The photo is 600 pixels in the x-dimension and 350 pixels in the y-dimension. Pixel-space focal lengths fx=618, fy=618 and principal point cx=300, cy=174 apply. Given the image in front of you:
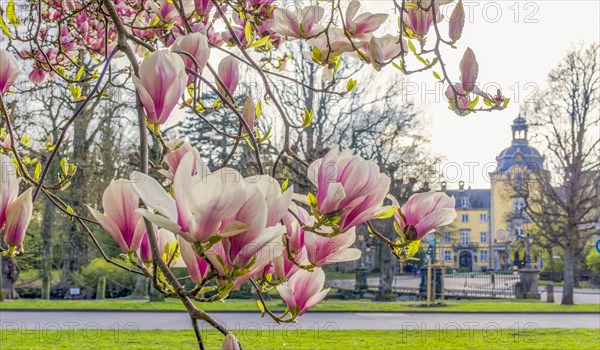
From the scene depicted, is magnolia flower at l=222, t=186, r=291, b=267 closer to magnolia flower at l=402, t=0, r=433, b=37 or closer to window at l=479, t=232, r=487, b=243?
magnolia flower at l=402, t=0, r=433, b=37

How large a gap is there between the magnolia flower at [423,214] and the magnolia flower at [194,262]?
15.9 inches

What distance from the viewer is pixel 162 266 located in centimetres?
87

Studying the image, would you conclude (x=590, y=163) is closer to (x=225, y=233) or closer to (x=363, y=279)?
(x=363, y=279)

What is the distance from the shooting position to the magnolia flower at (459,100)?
4.99ft

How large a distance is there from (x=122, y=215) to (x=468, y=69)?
88 cm

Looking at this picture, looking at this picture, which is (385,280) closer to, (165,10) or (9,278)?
(9,278)

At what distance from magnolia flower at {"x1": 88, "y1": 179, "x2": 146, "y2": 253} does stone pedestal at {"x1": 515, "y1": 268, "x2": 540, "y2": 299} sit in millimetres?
24924

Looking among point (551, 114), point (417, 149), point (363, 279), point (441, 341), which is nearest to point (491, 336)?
point (441, 341)

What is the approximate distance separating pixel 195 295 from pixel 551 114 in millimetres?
22105

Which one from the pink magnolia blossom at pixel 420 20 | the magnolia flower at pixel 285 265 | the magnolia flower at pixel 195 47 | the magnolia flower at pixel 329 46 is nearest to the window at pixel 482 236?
the pink magnolia blossom at pixel 420 20

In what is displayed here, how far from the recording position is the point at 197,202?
0.70 metres

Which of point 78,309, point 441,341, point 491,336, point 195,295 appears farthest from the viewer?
point 78,309

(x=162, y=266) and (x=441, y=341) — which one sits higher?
(x=162, y=266)

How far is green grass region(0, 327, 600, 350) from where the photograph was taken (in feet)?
Answer: 24.1
